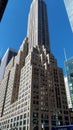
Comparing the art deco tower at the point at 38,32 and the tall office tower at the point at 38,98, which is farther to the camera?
the art deco tower at the point at 38,32

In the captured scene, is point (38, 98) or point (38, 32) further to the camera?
point (38, 32)

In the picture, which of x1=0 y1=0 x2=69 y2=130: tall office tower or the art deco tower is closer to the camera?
x1=0 y1=0 x2=69 y2=130: tall office tower

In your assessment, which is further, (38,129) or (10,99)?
(10,99)

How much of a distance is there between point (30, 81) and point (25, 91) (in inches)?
356

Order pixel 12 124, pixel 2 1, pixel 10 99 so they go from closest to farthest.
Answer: pixel 2 1
pixel 12 124
pixel 10 99

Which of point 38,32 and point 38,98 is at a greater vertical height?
point 38,32

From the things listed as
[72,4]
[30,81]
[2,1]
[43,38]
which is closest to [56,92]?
[30,81]

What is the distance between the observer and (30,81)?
349 ft

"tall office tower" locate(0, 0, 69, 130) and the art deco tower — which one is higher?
the art deco tower

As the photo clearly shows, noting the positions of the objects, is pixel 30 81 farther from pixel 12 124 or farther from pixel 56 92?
pixel 12 124

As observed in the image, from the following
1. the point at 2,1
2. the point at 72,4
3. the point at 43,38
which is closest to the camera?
the point at 2,1

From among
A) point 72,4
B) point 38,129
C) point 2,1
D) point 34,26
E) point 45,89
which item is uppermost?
point 34,26

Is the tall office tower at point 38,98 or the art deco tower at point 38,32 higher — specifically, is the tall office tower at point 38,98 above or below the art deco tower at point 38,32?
below

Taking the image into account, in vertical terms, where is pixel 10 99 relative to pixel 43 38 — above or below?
below
